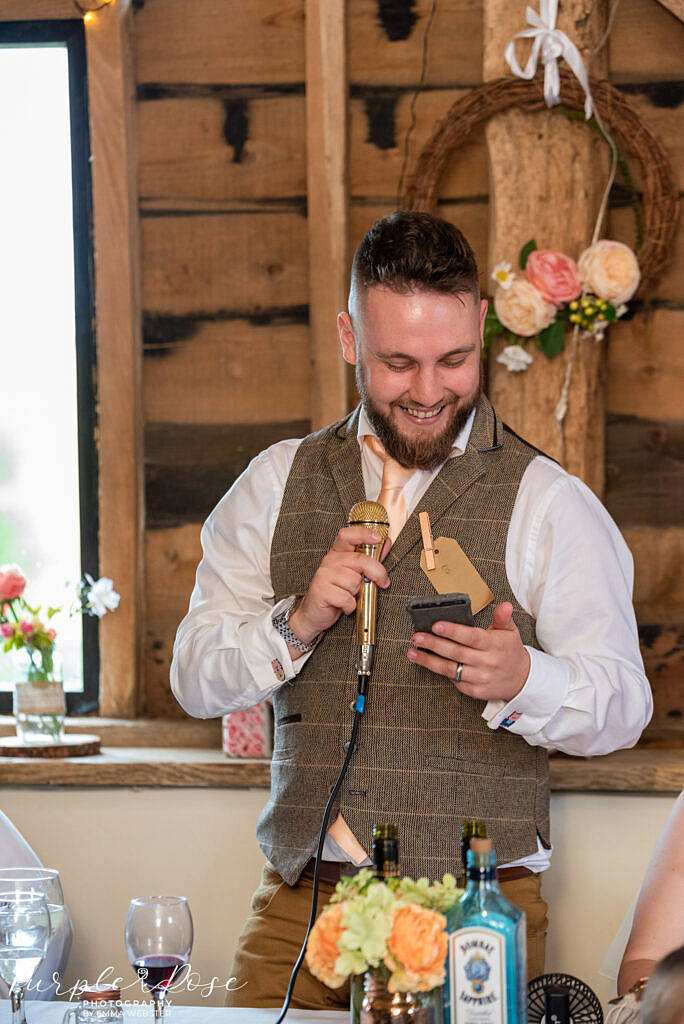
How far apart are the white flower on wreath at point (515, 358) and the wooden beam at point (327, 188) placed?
41cm

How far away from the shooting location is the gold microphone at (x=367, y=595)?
5.36ft

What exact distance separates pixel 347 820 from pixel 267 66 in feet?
6.46

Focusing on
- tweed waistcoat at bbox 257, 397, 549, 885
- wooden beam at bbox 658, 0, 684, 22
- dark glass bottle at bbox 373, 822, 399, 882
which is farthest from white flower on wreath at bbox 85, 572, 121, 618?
wooden beam at bbox 658, 0, 684, 22

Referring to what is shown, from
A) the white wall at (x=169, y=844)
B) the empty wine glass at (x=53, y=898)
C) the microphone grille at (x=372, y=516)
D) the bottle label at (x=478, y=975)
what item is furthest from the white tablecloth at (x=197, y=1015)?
the white wall at (x=169, y=844)

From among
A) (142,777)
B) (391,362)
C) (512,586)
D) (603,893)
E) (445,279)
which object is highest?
(445,279)

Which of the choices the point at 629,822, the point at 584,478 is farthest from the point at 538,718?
the point at 584,478

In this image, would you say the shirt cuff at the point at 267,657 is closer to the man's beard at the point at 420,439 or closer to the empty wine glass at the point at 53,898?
the man's beard at the point at 420,439

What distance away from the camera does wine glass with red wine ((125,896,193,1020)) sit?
1291 mm

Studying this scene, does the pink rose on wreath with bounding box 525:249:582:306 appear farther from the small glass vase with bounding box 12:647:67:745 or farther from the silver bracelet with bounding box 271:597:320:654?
the small glass vase with bounding box 12:647:67:745

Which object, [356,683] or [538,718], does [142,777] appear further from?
[538,718]

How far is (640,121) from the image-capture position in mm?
2654

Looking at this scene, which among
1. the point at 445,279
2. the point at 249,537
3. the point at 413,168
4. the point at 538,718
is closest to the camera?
the point at 538,718

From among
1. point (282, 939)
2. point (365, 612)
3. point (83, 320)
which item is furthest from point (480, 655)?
point (83, 320)

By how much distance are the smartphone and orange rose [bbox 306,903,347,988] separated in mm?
534
